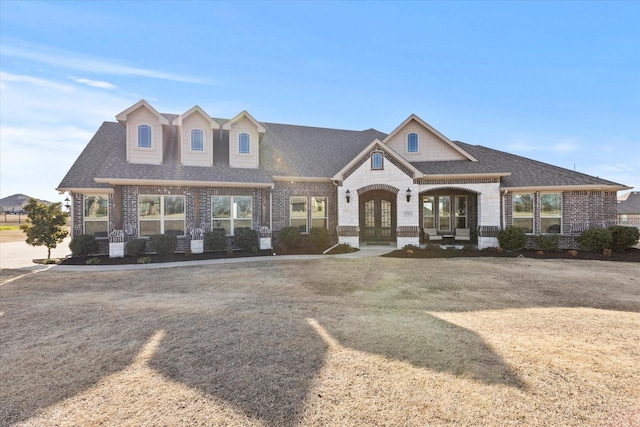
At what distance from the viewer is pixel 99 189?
45.9 feet

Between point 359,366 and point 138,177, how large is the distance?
1350 cm

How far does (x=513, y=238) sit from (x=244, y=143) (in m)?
14.3

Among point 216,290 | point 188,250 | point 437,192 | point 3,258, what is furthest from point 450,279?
point 3,258

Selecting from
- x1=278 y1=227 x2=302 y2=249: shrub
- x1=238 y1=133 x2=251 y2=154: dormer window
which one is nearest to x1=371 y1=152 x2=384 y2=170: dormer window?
x1=278 y1=227 x2=302 y2=249: shrub

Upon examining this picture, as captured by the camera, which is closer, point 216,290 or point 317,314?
point 317,314

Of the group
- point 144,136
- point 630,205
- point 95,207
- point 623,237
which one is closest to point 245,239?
point 144,136

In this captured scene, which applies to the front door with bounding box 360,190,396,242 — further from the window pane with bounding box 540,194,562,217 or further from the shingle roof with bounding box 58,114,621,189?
the window pane with bounding box 540,194,562,217

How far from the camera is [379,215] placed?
18.6 meters

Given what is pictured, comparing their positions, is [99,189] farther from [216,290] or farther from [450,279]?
[450,279]

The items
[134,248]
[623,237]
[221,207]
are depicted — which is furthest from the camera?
[221,207]

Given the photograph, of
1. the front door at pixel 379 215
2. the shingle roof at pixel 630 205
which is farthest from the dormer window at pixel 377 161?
the shingle roof at pixel 630 205

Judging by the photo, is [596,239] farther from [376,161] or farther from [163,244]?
[163,244]

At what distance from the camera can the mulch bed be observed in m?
13.3

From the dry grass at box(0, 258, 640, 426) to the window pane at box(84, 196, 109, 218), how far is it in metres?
Answer: 6.31
